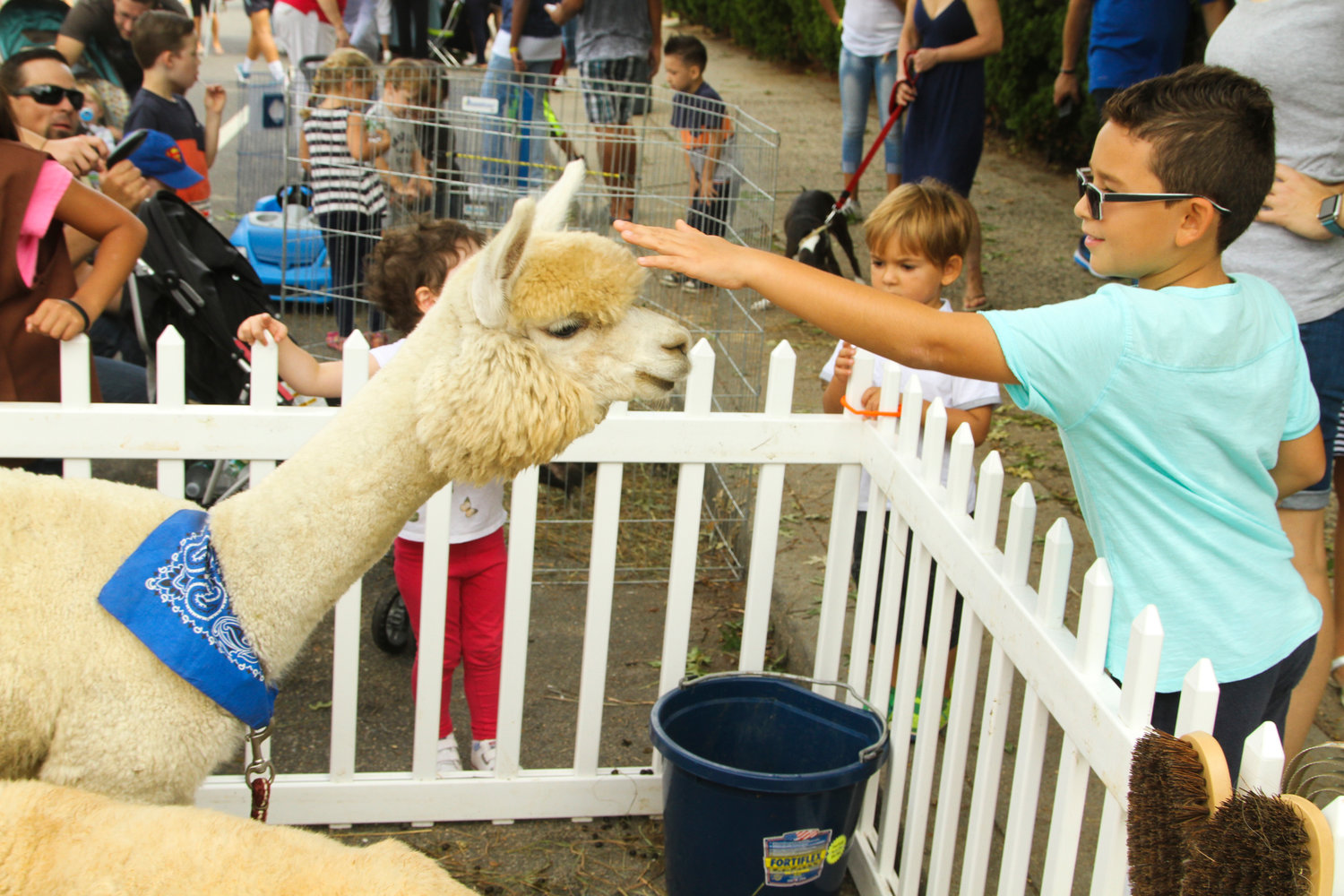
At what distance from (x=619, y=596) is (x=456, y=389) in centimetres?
265

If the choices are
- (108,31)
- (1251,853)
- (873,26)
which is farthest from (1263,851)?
(108,31)

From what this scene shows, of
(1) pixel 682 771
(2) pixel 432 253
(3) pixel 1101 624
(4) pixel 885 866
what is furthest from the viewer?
(2) pixel 432 253

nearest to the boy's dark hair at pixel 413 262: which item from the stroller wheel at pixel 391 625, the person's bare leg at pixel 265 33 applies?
the stroller wheel at pixel 391 625

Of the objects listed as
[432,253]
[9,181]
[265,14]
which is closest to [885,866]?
[432,253]

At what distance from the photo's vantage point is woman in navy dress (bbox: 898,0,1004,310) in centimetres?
605

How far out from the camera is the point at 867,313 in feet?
6.25

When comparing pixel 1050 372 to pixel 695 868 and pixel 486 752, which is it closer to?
pixel 695 868

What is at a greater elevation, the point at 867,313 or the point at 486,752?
the point at 867,313

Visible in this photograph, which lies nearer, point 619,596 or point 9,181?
point 9,181

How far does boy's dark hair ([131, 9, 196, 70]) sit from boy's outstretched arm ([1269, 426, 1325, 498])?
5.97 metres

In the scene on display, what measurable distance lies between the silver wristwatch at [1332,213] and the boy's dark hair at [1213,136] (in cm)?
103

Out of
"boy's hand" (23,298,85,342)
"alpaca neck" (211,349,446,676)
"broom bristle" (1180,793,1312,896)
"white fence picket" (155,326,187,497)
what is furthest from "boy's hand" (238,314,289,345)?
"broom bristle" (1180,793,1312,896)

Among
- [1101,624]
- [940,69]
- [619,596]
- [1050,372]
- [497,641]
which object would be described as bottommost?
[619,596]

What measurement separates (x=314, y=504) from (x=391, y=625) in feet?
6.87
